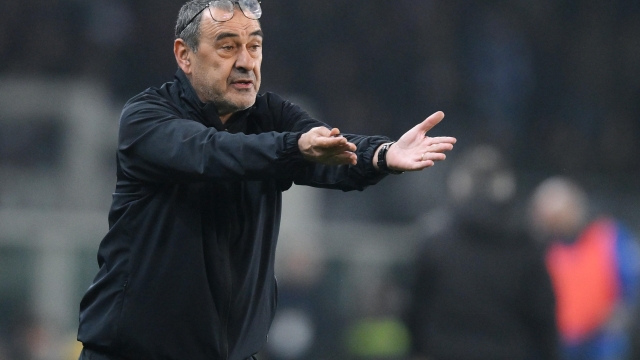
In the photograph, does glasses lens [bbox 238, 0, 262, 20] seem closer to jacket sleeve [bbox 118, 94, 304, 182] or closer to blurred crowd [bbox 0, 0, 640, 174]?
jacket sleeve [bbox 118, 94, 304, 182]

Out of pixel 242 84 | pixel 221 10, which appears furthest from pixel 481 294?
pixel 221 10

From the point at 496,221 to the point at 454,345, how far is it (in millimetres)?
631

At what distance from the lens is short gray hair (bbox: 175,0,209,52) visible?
3119mm

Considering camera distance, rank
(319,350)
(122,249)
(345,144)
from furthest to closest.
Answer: (319,350)
(122,249)
(345,144)

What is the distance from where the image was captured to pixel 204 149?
2.74m

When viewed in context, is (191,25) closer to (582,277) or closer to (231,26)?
(231,26)

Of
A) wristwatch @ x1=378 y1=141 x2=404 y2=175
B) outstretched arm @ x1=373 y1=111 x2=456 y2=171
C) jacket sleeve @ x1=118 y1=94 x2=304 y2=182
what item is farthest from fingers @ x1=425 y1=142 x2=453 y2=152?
jacket sleeve @ x1=118 y1=94 x2=304 y2=182

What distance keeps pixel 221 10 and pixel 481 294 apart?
2.27m

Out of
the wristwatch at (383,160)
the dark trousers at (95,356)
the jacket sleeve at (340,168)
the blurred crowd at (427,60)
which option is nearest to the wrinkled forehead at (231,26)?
the jacket sleeve at (340,168)

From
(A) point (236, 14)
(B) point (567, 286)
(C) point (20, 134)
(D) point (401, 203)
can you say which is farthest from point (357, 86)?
(A) point (236, 14)

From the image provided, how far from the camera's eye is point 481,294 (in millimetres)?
4785

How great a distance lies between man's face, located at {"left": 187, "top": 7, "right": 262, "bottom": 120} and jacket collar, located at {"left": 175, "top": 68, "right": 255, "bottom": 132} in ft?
0.10

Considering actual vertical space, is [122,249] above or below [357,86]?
below

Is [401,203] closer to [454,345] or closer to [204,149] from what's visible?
[454,345]
